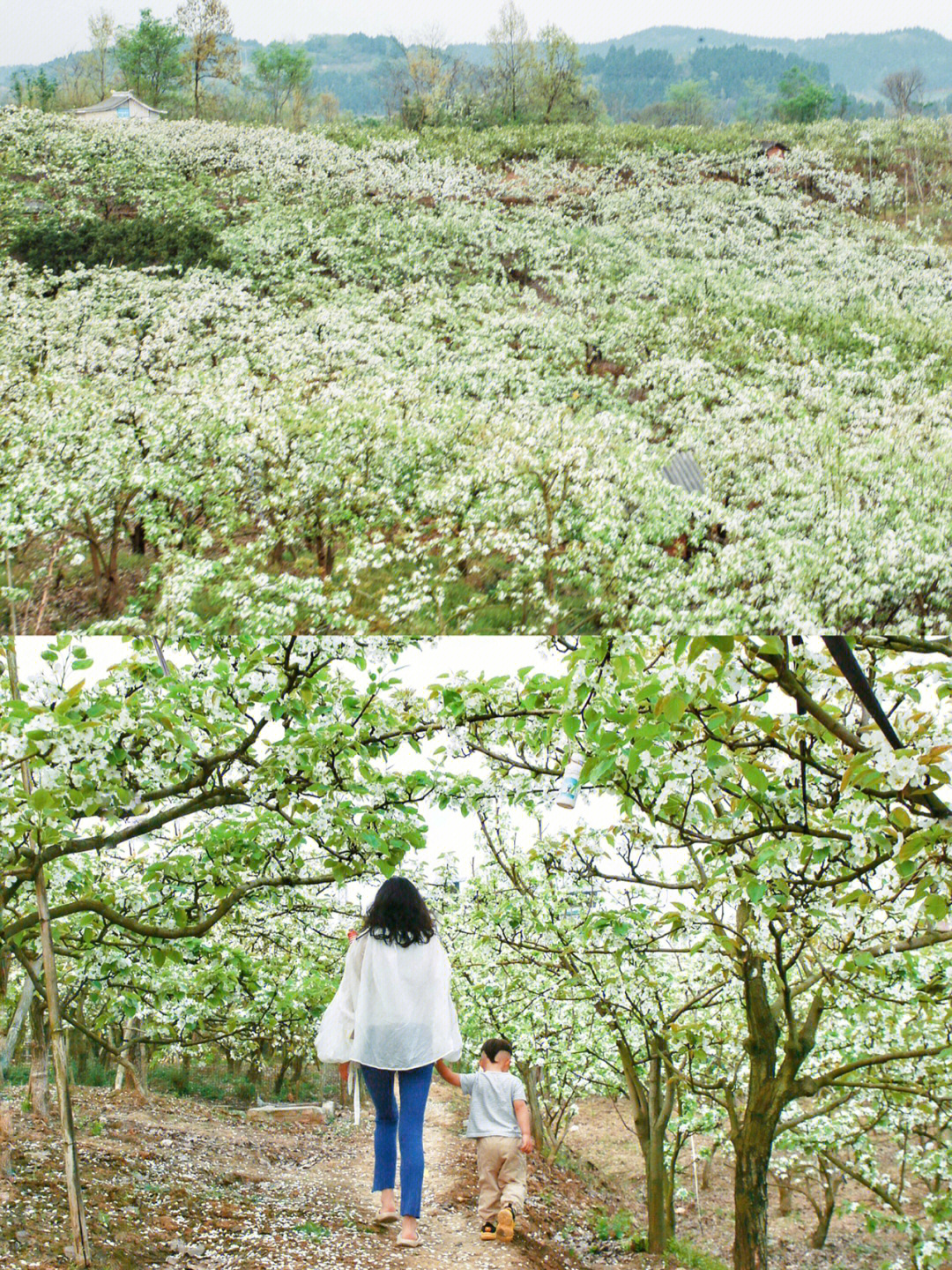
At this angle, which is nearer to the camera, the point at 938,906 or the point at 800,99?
the point at 938,906

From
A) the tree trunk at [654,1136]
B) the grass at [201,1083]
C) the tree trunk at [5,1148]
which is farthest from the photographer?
the grass at [201,1083]

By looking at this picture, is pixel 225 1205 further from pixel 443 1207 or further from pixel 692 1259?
pixel 692 1259

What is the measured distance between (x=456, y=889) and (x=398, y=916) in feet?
6.85

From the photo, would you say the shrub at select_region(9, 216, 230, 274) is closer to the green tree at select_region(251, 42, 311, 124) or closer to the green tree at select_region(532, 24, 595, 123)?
the green tree at select_region(251, 42, 311, 124)

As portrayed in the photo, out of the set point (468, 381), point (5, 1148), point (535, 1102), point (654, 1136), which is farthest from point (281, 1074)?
point (468, 381)

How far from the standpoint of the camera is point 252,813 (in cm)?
394

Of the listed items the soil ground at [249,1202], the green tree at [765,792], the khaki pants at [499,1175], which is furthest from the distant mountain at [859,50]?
the soil ground at [249,1202]

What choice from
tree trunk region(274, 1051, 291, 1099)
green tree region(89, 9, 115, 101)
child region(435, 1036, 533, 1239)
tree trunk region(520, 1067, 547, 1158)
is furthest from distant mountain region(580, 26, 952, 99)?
tree trunk region(520, 1067, 547, 1158)

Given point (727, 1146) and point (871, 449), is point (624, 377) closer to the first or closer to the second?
point (871, 449)

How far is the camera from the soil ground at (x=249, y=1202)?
3611mm

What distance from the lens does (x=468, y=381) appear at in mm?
4023

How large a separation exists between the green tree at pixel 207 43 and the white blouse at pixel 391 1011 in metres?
3.54

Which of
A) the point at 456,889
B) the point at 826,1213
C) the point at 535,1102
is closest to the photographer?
the point at 456,889

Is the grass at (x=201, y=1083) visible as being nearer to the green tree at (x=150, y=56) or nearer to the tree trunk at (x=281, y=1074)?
the tree trunk at (x=281, y=1074)
